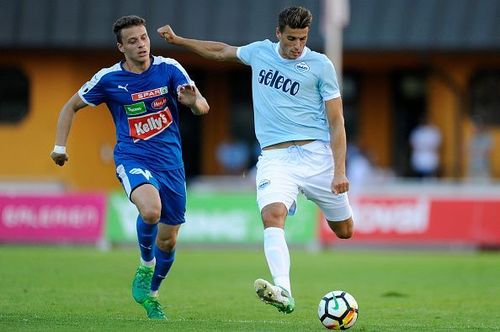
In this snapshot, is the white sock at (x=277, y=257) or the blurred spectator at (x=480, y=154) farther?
the blurred spectator at (x=480, y=154)

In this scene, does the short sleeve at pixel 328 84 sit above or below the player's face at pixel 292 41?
below

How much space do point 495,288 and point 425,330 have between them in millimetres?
5535

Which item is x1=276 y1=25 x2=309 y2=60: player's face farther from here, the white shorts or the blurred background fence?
the blurred background fence

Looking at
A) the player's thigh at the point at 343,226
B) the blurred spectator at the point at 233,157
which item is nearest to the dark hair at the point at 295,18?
the player's thigh at the point at 343,226

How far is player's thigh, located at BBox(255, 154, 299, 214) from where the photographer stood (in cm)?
1040

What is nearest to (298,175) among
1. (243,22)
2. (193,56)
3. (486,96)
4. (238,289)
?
(238,289)

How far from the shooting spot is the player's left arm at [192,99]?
1051 centimetres

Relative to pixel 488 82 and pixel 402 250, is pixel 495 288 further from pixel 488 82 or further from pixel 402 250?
pixel 488 82

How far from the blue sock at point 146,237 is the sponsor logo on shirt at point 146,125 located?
2.46 ft

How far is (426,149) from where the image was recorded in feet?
92.2

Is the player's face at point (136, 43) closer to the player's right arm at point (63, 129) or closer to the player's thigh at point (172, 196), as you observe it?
Result: the player's right arm at point (63, 129)

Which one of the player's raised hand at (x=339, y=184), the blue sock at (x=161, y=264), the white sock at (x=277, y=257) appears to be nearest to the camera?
the white sock at (x=277, y=257)

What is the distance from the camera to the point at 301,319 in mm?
11031

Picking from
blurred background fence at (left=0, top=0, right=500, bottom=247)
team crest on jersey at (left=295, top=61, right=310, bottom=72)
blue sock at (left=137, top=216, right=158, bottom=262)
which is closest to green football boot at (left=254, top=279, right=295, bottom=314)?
blue sock at (left=137, top=216, right=158, bottom=262)
